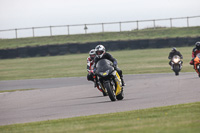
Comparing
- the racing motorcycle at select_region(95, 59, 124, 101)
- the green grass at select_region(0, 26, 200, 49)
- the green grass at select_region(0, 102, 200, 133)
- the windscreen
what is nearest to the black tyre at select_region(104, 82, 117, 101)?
the racing motorcycle at select_region(95, 59, 124, 101)

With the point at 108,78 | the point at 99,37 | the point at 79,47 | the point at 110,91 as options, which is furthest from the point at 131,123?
the point at 99,37

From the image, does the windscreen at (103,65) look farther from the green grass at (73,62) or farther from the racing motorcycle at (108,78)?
the green grass at (73,62)

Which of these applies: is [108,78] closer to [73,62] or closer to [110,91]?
[110,91]

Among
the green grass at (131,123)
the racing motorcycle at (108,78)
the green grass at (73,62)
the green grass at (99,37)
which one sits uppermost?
the green grass at (99,37)

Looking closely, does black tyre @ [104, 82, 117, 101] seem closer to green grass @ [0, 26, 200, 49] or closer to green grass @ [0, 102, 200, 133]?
green grass @ [0, 102, 200, 133]

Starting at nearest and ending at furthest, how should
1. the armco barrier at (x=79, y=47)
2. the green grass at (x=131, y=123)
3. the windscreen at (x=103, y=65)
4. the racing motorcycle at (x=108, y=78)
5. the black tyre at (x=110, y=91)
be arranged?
the green grass at (x=131, y=123)
the black tyre at (x=110, y=91)
the racing motorcycle at (x=108, y=78)
the windscreen at (x=103, y=65)
the armco barrier at (x=79, y=47)

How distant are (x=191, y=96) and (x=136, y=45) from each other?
2922cm

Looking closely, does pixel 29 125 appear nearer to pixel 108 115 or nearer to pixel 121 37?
pixel 108 115

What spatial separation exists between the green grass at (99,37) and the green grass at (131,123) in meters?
37.5

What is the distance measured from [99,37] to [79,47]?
7331 millimetres

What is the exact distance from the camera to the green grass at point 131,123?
7078 millimetres

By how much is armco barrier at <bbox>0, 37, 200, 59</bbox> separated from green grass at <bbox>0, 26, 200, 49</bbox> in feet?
15.3

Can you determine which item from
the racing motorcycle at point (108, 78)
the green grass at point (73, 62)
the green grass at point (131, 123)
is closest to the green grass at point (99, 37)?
the green grass at point (73, 62)

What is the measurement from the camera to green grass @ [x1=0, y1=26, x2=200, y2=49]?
47.5 metres
